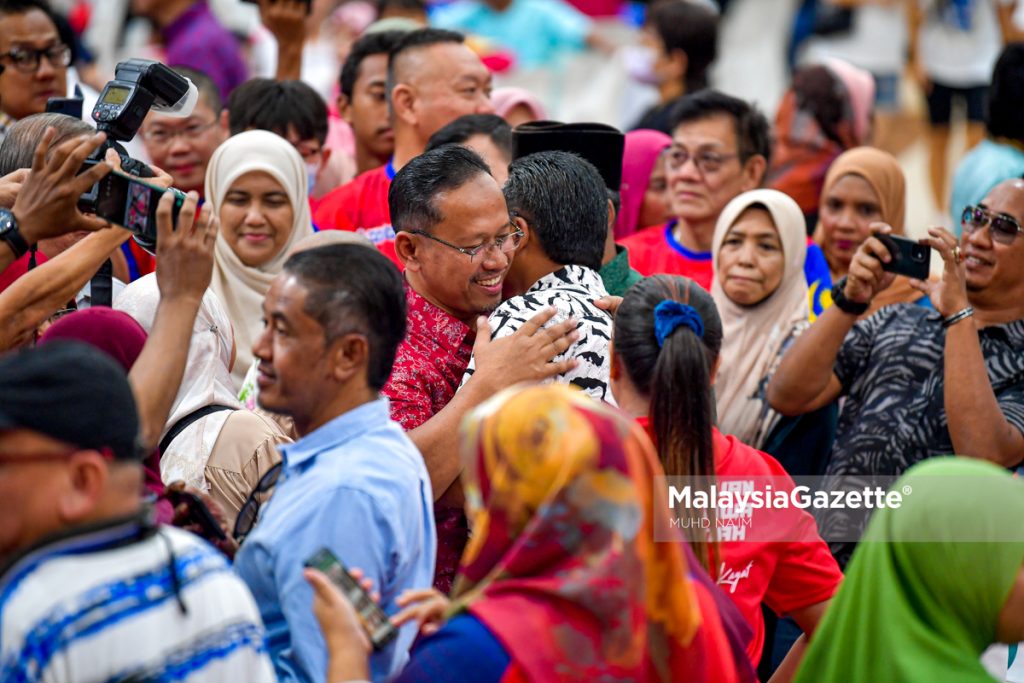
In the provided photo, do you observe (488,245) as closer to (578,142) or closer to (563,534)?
(578,142)

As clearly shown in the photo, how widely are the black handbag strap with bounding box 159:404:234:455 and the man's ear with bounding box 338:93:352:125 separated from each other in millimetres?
3049

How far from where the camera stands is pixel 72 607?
80.4 inches

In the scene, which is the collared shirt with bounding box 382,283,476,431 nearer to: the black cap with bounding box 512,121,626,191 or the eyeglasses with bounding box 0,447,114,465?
the black cap with bounding box 512,121,626,191

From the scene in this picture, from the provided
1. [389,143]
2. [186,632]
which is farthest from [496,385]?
[389,143]

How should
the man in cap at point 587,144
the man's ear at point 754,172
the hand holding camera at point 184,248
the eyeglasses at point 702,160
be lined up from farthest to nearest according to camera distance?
the man's ear at point 754,172 < the eyeglasses at point 702,160 < the man in cap at point 587,144 < the hand holding camera at point 184,248

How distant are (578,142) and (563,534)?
2629mm

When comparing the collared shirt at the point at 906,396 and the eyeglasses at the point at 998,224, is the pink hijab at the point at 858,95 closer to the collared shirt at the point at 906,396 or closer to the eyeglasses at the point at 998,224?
the eyeglasses at the point at 998,224

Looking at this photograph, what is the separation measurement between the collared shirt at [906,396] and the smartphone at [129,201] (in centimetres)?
239

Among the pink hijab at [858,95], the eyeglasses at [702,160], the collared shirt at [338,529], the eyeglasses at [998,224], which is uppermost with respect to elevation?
the pink hijab at [858,95]

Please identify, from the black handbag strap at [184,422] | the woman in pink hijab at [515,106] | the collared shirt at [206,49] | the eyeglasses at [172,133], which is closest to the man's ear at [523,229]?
the black handbag strap at [184,422]

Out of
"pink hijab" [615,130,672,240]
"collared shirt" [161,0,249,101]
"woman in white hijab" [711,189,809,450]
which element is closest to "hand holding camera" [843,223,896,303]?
"woman in white hijab" [711,189,809,450]

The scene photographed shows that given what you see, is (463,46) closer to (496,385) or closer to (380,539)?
(496,385)

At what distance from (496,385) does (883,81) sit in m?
8.53

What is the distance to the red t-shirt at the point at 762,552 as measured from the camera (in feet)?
10.9
